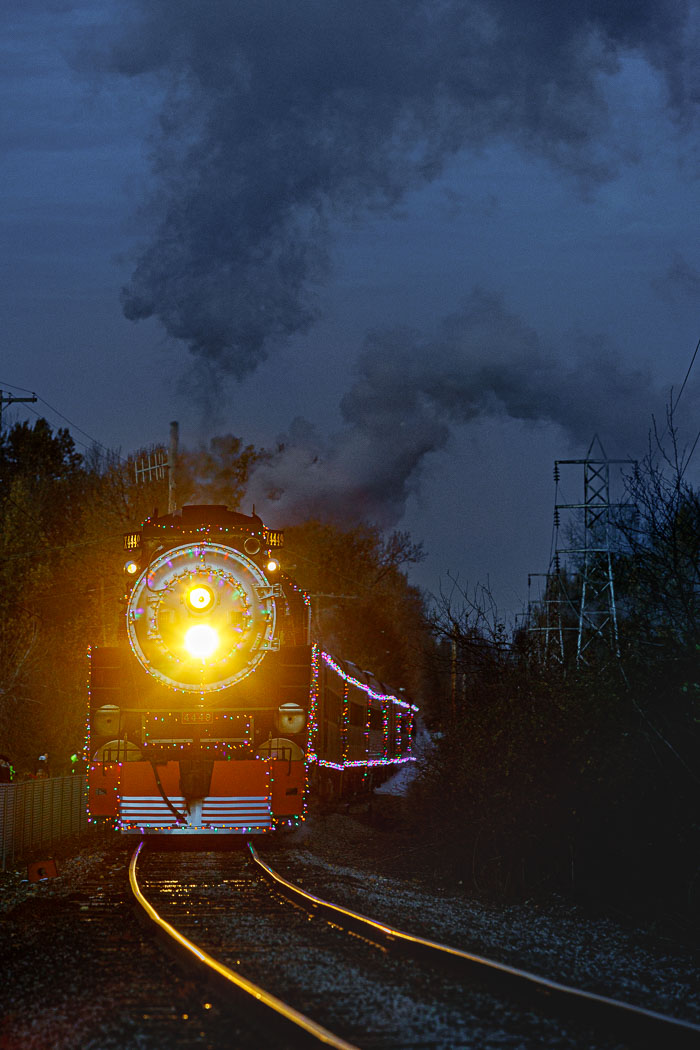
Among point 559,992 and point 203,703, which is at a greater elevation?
point 203,703

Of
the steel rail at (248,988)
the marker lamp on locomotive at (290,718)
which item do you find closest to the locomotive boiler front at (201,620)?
the marker lamp on locomotive at (290,718)

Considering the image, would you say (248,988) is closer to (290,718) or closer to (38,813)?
(290,718)

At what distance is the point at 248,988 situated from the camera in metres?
7.20

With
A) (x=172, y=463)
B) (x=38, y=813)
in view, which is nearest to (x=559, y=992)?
(x=38, y=813)

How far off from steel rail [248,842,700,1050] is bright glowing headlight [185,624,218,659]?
5345mm

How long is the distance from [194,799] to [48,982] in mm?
7625

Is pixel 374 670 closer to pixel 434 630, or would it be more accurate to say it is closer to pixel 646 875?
pixel 434 630

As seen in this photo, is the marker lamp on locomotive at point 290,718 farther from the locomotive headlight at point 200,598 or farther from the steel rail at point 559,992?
the steel rail at point 559,992

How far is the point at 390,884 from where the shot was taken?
13797 mm

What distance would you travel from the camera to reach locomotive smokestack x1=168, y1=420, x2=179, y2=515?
29406 millimetres

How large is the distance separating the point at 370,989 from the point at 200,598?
8.52 meters

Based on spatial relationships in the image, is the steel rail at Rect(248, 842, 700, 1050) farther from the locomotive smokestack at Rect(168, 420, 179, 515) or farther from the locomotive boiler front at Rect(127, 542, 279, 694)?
the locomotive smokestack at Rect(168, 420, 179, 515)

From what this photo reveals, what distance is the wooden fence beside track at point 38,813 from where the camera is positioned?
16.7 metres

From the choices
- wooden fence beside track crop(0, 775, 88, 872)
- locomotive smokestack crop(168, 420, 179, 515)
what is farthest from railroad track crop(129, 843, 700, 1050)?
locomotive smokestack crop(168, 420, 179, 515)
